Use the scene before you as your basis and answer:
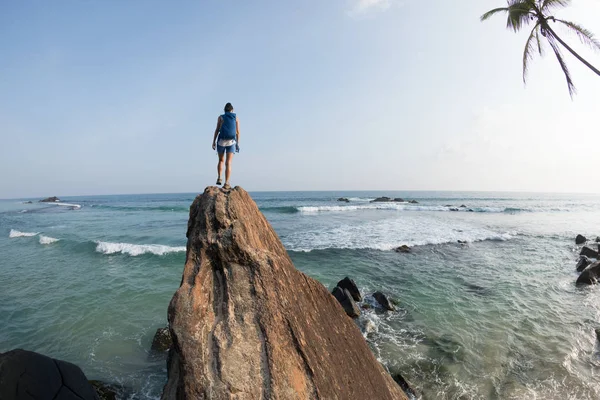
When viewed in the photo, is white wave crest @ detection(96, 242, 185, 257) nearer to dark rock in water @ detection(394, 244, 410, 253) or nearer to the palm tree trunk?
dark rock in water @ detection(394, 244, 410, 253)

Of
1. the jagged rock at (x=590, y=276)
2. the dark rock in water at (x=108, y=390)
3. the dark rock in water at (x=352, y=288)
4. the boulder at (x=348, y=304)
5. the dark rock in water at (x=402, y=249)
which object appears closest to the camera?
the dark rock in water at (x=108, y=390)

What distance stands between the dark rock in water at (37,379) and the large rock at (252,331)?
1.87 meters

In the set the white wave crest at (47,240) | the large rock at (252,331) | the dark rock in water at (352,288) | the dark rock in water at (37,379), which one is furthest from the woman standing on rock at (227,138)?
the white wave crest at (47,240)

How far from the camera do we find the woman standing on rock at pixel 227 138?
654cm

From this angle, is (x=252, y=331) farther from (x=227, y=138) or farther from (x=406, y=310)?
(x=406, y=310)

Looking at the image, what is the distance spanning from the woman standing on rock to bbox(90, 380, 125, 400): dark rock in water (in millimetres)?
5269

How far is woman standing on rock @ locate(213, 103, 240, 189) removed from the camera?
654 centimetres

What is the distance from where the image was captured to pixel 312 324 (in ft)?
13.3

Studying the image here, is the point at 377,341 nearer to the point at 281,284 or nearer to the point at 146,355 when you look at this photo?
the point at 281,284

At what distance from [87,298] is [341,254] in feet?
44.6

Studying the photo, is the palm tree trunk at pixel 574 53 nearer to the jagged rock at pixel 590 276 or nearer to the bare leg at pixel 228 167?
the jagged rock at pixel 590 276

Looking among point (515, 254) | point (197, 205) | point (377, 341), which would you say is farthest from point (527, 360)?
point (515, 254)

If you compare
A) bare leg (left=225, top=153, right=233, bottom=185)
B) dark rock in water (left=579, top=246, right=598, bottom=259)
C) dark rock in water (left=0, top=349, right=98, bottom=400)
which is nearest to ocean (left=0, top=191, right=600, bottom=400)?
dark rock in water (left=579, top=246, right=598, bottom=259)

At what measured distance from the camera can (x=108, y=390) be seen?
6.43 metres
